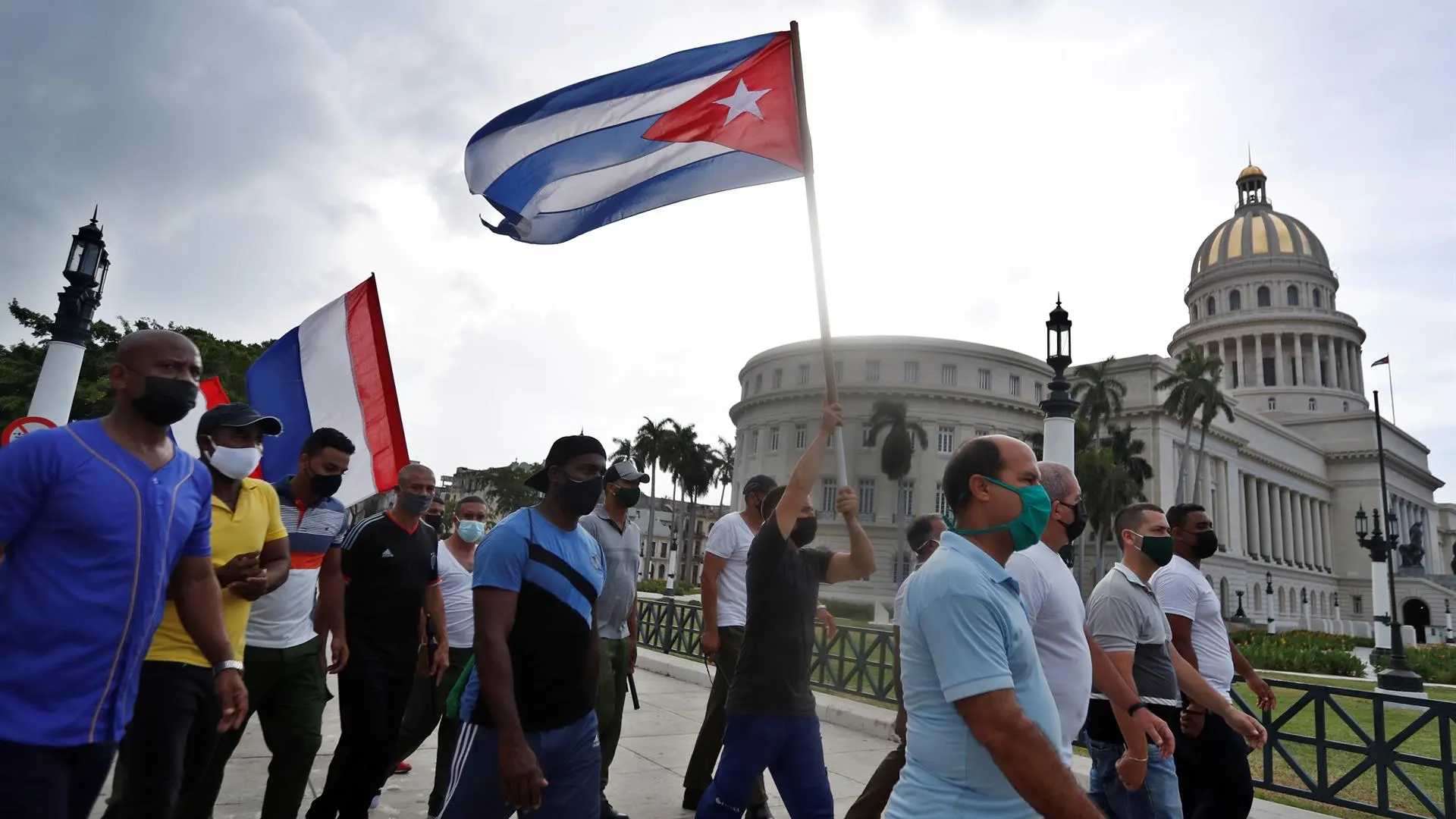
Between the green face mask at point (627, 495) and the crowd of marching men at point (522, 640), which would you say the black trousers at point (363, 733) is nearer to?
the crowd of marching men at point (522, 640)

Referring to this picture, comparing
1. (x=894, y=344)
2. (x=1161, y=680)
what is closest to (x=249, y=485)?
(x=1161, y=680)

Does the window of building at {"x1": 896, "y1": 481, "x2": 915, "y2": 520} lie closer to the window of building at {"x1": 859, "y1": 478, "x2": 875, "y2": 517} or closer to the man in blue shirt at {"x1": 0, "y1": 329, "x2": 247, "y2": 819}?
the window of building at {"x1": 859, "y1": 478, "x2": 875, "y2": 517}

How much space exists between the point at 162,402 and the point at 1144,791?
445cm

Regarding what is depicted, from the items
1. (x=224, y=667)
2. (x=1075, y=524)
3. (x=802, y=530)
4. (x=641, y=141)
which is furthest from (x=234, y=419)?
(x=1075, y=524)

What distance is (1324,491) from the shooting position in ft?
300

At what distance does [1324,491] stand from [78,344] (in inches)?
4297

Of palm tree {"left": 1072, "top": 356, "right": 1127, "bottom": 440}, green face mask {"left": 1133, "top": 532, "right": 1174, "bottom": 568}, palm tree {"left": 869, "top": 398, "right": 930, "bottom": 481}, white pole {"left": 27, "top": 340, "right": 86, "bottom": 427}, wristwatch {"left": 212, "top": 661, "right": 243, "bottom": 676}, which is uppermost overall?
palm tree {"left": 1072, "top": 356, "right": 1127, "bottom": 440}

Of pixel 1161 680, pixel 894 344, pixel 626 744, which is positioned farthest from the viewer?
pixel 894 344

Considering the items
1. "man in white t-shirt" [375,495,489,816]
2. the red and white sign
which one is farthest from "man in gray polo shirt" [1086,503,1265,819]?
the red and white sign

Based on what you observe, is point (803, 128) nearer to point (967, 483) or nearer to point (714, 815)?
point (967, 483)

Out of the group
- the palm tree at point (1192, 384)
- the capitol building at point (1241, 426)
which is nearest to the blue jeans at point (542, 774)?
the capitol building at point (1241, 426)

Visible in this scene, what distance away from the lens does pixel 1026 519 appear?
2.53 m

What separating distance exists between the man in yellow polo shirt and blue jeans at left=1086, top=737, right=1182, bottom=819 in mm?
3801

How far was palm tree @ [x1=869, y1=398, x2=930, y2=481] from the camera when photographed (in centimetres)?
6400
